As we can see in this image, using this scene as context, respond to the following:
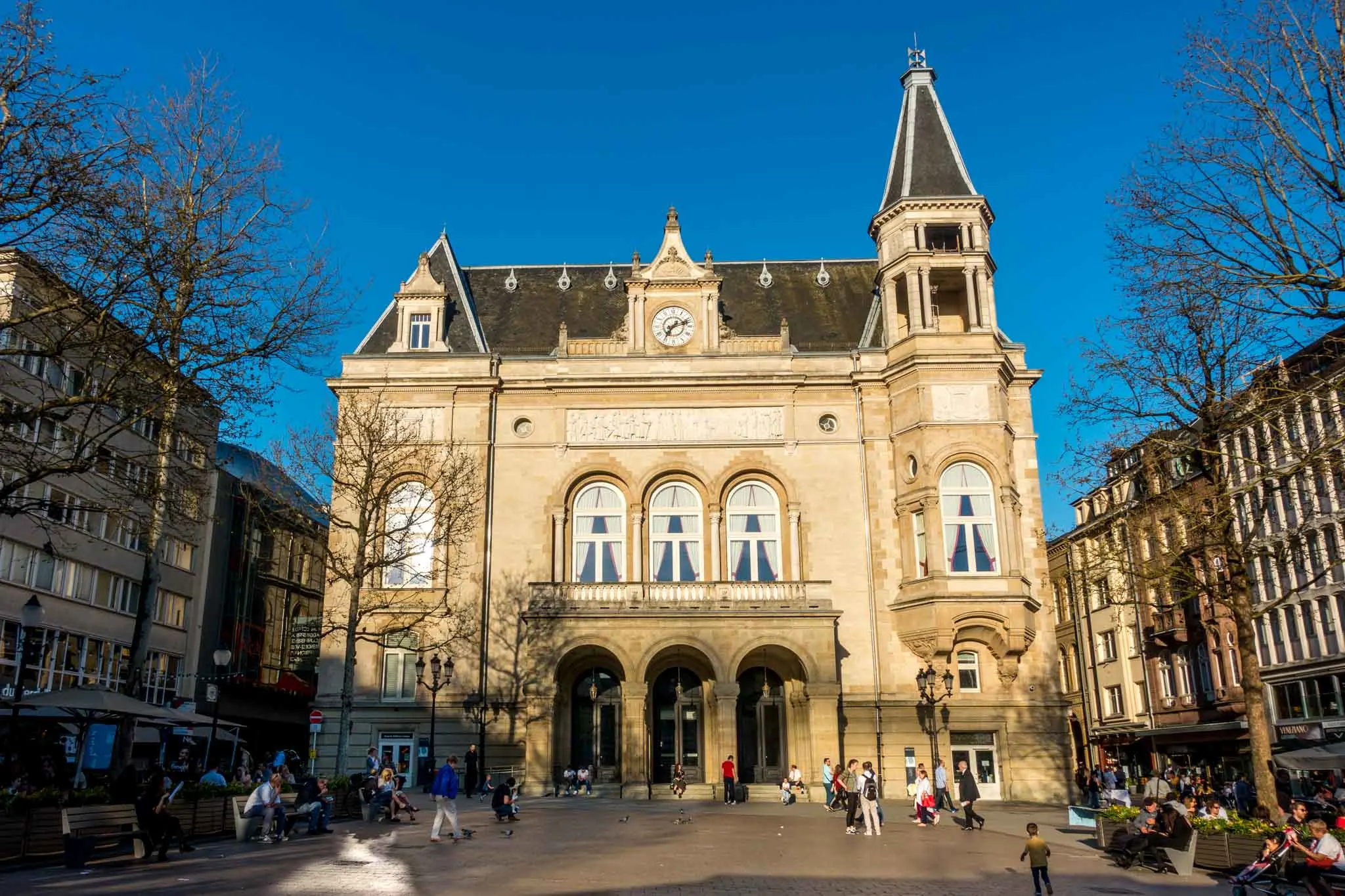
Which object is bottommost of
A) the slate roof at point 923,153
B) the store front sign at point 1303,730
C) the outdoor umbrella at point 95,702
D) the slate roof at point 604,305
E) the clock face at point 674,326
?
the store front sign at point 1303,730

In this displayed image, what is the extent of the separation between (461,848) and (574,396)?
2352cm

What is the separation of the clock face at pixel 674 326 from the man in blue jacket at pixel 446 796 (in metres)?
23.9

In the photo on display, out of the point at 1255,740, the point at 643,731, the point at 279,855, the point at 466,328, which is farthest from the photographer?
the point at 466,328

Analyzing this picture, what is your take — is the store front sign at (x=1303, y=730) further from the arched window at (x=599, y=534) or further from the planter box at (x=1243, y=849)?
the planter box at (x=1243, y=849)

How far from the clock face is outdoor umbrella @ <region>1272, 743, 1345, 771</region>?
25346 mm

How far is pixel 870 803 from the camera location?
2598 cm

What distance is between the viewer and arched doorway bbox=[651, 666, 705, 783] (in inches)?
1538

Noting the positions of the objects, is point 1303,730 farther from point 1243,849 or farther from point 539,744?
point 539,744

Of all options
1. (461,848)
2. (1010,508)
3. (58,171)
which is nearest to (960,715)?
(1010,508)

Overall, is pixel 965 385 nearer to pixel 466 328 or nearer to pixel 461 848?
pixel 466 328

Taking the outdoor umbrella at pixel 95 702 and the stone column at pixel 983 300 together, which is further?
the stone column at pixel 983 300

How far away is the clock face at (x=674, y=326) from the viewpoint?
43.2 metres

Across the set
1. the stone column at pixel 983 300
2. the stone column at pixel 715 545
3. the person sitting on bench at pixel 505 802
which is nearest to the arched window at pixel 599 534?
the stone column at pixel 715 545

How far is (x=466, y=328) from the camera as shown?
44.8 m
